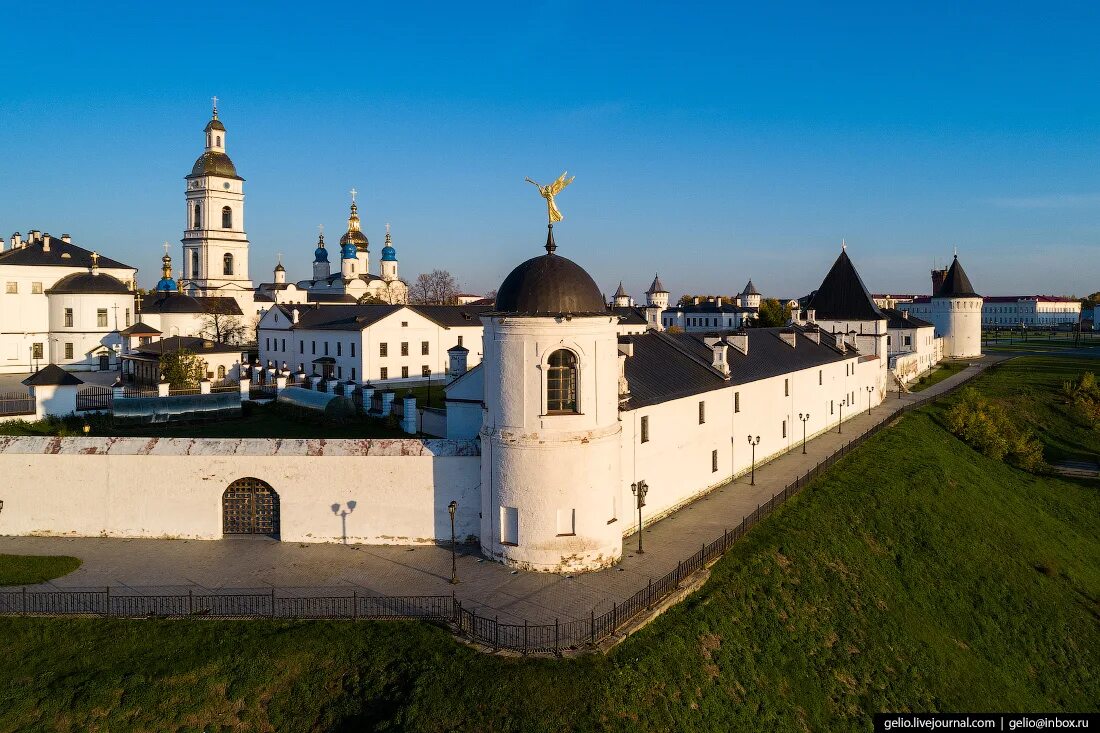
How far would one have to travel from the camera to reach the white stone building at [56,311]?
1934 inches

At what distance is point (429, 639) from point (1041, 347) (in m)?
91.2

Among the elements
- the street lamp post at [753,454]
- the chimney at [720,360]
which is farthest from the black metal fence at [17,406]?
the street lamp post at [753,454]

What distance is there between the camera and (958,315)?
71.4 meters

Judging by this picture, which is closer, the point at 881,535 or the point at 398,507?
the point at 398,507

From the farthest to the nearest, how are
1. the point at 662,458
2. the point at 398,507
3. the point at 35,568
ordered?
the point at 662,458 < the point at 398,507 < the point at 35,568

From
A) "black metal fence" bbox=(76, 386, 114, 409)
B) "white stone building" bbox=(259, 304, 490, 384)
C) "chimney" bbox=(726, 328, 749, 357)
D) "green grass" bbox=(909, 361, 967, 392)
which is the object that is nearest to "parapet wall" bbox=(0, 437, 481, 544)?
"black metal fence" bbox=(76, 386, 114, 409)

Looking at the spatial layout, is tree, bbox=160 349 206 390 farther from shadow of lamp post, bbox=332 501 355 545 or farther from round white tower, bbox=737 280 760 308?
round white tower, bbox=737 280 760 308

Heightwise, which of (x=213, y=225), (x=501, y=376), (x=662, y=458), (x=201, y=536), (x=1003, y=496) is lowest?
(x=1003, y=496)

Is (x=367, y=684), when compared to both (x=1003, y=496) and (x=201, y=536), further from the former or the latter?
(x=1003, y=496)

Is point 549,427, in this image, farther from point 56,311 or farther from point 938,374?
point 938,374

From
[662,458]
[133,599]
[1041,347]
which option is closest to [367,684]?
[133,599]

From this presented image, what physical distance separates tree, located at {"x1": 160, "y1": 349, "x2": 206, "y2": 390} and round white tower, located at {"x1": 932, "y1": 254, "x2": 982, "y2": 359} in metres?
66.7

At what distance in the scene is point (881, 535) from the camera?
74.5 ft

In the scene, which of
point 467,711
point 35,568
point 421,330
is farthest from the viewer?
point 421,330
